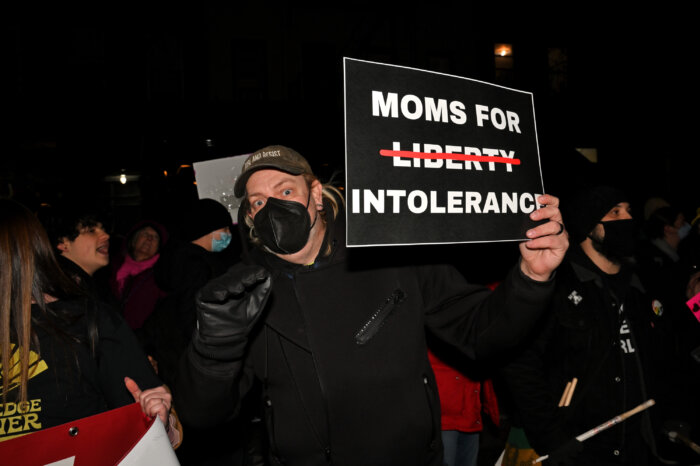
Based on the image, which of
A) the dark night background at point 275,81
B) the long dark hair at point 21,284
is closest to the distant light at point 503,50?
the dark night background at point 275,81

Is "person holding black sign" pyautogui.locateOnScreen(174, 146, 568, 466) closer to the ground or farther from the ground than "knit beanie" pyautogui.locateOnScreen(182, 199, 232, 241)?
closer to the ground

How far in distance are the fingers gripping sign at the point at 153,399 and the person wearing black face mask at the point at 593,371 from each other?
6.52 ft

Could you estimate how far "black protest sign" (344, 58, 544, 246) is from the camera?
5.53 feet

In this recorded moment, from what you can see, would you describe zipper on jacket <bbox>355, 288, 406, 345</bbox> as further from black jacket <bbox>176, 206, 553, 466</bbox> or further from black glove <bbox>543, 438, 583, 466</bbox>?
black glove <bbox>543, 438, 583, 466</bbox>

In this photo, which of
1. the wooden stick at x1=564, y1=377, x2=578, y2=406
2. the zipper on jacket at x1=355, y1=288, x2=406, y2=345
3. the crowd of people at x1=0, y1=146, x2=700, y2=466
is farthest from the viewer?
the wooden stick at x1=564, y1=377, x2=578, y2=406

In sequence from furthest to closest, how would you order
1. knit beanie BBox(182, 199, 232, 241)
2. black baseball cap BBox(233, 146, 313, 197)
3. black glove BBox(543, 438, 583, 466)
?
knit beanie BBox(182, 199, 232, 241), black glove BBox(543, 438, 583, 466), black baseball cap BBox(233, 146, 313, 197)

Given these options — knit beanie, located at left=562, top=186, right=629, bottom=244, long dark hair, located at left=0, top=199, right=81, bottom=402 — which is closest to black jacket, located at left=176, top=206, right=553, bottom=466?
long dark hair, located at left=0, top=199, right=81, bottom=402

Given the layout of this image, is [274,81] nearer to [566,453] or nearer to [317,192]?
[317,192]

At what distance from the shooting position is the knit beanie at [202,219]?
14.5 feet

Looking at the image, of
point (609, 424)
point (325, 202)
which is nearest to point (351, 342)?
point (325, 202)

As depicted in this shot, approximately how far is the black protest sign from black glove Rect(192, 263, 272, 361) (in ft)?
1.49

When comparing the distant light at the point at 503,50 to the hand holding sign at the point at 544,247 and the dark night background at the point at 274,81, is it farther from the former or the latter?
the hand holding sign at the point at 544,247

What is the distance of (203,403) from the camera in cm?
190

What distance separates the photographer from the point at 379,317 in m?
2.24
